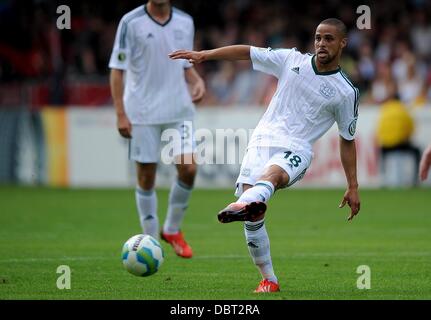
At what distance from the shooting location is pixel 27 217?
1645cm

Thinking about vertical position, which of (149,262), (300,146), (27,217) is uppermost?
(300,146)

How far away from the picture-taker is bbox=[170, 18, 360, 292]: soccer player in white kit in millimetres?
8719

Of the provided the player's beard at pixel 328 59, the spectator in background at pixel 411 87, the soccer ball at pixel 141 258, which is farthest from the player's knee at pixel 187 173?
the spectator in background at pixel 411 87

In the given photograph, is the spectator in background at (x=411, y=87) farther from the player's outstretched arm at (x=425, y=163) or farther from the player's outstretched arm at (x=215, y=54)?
the player's outstretched arm at (x=215, y=54)

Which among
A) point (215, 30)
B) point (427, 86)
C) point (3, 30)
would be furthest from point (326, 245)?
point (3, 30)

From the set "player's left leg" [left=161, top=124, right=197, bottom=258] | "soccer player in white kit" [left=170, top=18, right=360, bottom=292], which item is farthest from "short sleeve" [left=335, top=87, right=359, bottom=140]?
"player's left leg" [left=161, top=124, right=197, bottom=258]

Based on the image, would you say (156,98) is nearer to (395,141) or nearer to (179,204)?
(179,204)

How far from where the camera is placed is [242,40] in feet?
83.0

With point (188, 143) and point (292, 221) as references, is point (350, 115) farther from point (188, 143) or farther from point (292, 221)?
point (292, 221)

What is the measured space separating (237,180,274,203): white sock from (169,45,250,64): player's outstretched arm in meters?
1.10

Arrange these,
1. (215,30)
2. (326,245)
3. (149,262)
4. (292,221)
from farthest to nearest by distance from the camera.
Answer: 1. (215,30)
2. (292,221)
3. (326,245)
4. (149,262)

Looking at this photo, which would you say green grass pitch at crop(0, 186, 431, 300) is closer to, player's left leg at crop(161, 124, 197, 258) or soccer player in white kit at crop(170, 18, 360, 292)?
player's left leg at crop(161, 124, 197, 258)

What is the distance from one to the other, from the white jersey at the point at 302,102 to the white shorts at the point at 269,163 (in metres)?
0.07
